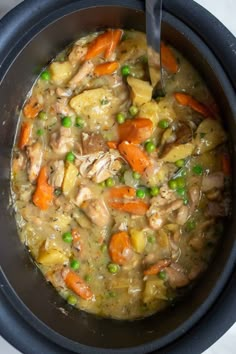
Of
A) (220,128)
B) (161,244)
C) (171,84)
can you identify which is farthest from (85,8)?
(161,244)

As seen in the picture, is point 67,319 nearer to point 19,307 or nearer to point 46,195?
point 19,307

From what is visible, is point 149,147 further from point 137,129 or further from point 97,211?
point 97,211

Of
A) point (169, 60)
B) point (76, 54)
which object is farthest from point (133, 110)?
point (76, 54)

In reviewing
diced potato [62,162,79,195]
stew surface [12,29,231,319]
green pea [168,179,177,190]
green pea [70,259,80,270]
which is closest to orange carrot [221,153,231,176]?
stew surface [12,29,231,319]

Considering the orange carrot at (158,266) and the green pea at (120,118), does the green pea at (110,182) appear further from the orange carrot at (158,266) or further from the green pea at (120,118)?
the orange carrot at (158,266)

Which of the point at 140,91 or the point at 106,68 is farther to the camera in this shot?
the point at 106,68

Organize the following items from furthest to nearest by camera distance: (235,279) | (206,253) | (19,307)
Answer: (206,253)
(19,307)
(235,279)
